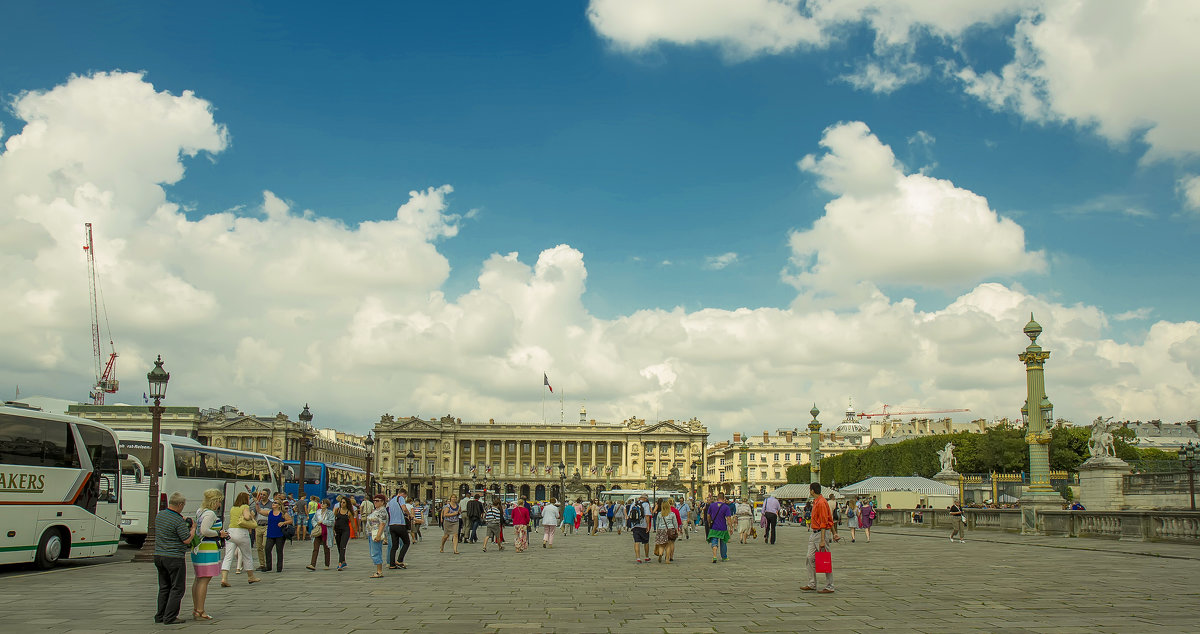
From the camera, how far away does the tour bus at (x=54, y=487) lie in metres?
18.5

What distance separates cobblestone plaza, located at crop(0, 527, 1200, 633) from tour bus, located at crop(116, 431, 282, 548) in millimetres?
4803

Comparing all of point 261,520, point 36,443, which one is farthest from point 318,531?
point 36,443

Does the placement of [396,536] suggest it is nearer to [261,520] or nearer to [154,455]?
[261,520]

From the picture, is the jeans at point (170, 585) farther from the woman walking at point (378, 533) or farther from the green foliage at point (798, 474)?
the green foliage at point (798, 474)

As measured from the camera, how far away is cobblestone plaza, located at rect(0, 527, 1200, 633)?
1124cm

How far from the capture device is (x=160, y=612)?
453 inches

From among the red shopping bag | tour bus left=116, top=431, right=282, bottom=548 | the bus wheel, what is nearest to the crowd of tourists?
the red shopping bag

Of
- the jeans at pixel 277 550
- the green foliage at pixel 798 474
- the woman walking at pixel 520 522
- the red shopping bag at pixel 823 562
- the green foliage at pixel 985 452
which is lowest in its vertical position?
the green foliage at pixel 798 474

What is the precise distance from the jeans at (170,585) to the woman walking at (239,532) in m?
3.74

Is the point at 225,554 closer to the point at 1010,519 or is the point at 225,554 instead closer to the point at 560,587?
the point at 560,587

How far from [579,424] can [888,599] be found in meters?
157

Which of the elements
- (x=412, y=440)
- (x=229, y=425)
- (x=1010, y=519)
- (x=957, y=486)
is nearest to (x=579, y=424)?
(x=412, y=440)

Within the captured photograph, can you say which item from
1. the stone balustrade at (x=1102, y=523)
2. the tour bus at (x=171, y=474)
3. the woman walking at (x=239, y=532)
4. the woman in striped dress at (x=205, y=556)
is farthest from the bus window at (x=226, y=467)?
the stone balustrade at (x=1102, y=523)

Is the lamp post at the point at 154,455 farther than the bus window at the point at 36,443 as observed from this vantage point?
Yes
